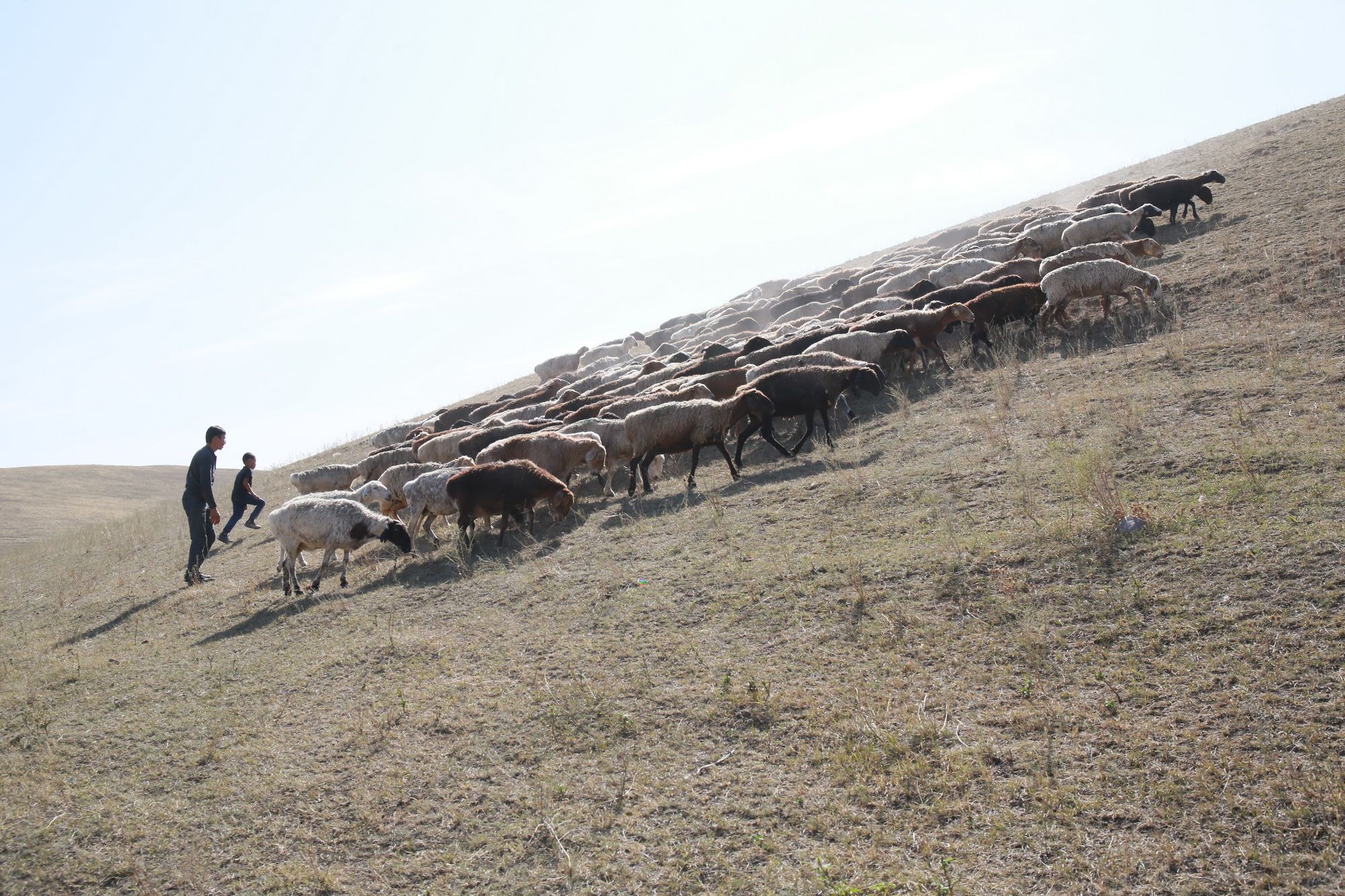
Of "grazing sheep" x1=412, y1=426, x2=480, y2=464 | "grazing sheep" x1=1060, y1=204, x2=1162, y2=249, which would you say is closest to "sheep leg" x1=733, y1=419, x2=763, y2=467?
"grazing sheep" x1=412, y1=426, x2=480, y2=464

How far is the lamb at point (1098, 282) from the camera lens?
16.1m

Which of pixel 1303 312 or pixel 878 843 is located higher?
pixel 1303 312

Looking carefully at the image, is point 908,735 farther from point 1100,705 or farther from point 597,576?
point 597,576

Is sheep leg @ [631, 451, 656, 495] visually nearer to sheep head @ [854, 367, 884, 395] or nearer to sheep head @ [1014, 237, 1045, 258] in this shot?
sheep head @ [854, 367, 884, 395]

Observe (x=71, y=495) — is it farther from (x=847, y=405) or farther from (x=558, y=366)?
(x=847, y=405)

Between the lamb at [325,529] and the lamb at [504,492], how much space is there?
969 mm

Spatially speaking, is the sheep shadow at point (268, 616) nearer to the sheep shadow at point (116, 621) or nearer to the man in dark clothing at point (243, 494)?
the sheep shadow at point (116, 621)

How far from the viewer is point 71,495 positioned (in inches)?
1957

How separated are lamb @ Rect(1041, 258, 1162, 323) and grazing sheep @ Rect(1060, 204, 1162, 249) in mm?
5926

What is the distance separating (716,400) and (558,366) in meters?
22.4

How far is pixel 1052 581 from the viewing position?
7512 mm

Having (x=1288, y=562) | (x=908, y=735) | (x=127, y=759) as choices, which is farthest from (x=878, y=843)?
(x=127, y=759)

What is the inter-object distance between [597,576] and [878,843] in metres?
5.81

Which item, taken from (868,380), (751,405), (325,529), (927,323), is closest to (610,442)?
Result: (751,405)
